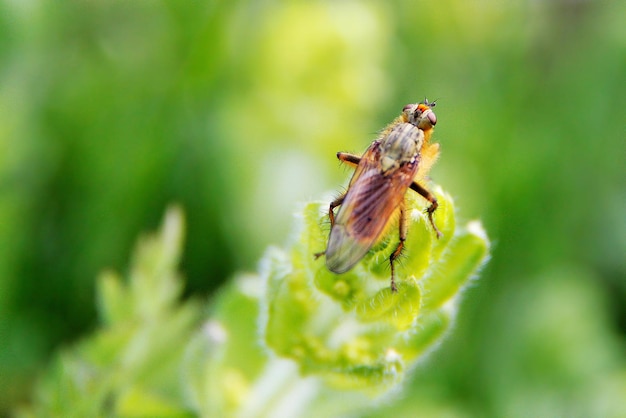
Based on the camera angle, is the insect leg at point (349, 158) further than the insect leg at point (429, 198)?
Yes

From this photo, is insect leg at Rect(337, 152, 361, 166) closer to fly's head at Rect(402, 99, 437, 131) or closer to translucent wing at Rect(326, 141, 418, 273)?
translucent wing at Rect(326, 141, 418, 273)

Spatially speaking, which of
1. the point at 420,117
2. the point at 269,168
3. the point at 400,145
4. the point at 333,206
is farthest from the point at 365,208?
the point at 269,168

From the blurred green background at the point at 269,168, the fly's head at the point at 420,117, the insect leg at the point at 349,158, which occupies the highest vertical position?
the blurred green background at the point at 269,168

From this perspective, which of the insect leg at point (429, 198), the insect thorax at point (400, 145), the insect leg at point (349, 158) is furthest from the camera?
the insect leg at point (349, 158)

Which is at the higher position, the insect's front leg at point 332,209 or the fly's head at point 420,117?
the fly's head at point 420,117

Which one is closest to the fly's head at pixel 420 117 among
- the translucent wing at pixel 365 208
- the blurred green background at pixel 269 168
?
the translucent wing at pixel 365 208

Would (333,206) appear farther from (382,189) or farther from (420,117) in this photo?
(420,117)

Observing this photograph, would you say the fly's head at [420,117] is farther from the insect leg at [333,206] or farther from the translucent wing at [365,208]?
the insect leg at [333,206]

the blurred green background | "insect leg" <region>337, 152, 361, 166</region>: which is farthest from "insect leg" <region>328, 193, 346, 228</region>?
the blurred green background
